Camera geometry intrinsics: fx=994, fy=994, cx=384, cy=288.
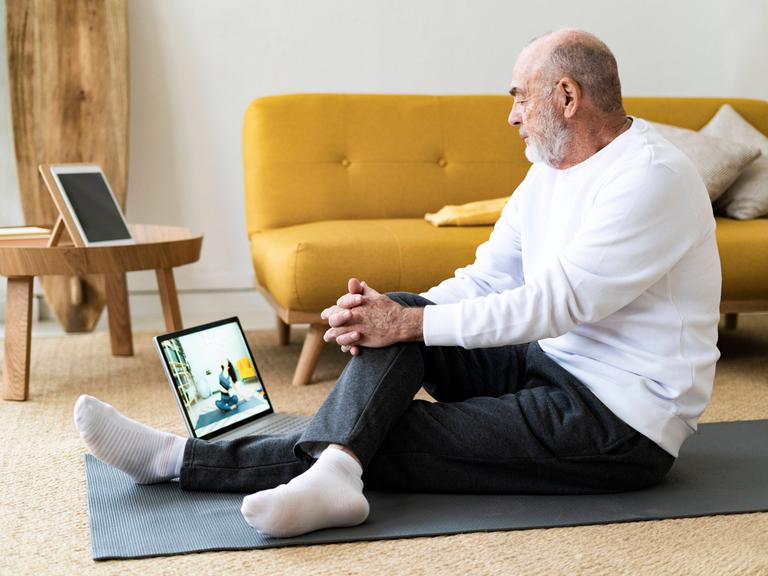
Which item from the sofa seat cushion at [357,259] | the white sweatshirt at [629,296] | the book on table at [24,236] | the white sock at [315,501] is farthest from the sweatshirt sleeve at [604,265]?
the book on table at [24,236]

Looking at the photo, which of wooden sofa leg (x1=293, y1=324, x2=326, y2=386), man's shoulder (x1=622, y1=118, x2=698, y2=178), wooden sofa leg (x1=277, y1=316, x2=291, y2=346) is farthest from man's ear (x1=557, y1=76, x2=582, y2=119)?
wooden sofa leg (x1=277, y1=316, x2=291, y2=346)

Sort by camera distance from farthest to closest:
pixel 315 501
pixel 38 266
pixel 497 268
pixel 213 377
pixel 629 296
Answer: pixel 38 266 → pixel 213 377 → pixel 497 268 → pixel 629 296 → pixel 315 501

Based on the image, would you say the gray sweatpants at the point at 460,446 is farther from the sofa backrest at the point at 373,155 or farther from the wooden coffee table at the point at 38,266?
the sofa backrest at the point at 373,155

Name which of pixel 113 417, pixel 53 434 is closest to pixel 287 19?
pixel 53 434

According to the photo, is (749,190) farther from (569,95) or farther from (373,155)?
(569,95)

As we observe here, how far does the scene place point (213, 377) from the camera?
2.20m

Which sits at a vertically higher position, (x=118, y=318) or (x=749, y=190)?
(x=749, y=190)

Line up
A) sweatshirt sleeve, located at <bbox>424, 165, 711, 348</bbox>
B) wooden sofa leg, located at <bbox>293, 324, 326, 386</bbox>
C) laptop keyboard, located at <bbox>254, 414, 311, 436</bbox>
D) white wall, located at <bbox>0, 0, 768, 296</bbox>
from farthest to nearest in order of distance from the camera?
Result: white wall, located at <bbox>0, 0, 768, 296</bbox>, wooden sofa leg, located at <bbox>293, 324, 326, 386</bbox>, laptop keyboard, located at <bbox>254, 414, 311, 436</bbox>, sweatshirt sleeve, located at <bbox>424, 165, 711, 348</bbox>

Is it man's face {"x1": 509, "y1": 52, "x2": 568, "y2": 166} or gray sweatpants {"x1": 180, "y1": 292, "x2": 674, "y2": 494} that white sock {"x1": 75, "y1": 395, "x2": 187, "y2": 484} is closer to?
gray sweatpants {"x1": 180, "y1": 292, "x2": 674, "y2": 494}

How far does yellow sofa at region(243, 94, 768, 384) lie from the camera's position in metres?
2.82

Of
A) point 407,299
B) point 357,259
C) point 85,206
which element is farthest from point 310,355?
point 407,299

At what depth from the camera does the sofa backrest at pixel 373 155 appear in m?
3.22

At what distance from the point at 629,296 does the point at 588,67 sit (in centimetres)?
40

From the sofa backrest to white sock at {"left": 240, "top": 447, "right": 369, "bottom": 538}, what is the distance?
1.70 m
